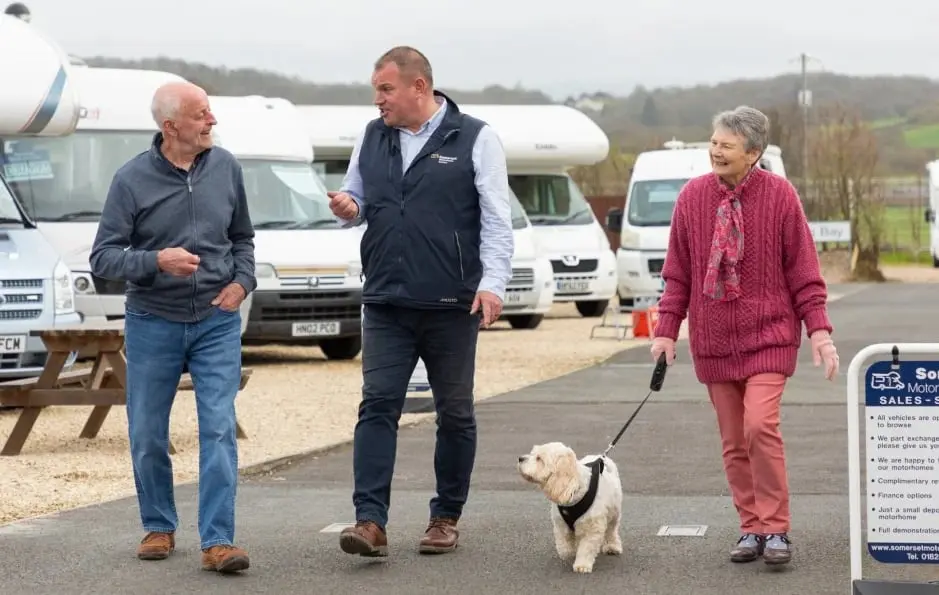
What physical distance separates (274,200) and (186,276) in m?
11.7

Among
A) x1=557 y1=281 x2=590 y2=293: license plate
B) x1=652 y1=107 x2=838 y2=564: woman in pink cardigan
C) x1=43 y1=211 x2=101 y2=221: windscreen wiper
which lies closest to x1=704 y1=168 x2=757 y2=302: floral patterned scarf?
x1=652 y1=107 x2=838 y2=564: woman in pink cardigan

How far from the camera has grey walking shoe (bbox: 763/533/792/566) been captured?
23.3ft

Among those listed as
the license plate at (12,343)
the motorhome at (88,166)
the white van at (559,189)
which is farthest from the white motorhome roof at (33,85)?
the white van at (559,189)

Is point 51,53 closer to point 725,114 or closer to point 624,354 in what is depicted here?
point 624,354

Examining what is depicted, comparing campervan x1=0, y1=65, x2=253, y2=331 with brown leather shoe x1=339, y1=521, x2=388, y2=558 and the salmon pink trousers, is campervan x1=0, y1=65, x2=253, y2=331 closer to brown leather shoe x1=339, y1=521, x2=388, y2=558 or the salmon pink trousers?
brown leather shoe x1=339, y1=521, x2=388, y2=558

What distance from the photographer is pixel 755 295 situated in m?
7.23

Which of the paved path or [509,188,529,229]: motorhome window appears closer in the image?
the paved path

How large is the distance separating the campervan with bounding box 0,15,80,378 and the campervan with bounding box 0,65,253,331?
13 cm

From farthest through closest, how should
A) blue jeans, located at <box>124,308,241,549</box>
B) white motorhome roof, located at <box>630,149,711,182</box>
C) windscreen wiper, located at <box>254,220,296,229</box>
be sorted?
white motorhome roof, located at <box>630,149,711,182</box>
windscreen wiper, located at <box>254,220,296,229</box>
blue jeans, located at <box>124,308,241,549</box>

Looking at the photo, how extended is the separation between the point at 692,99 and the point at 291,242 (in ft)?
243

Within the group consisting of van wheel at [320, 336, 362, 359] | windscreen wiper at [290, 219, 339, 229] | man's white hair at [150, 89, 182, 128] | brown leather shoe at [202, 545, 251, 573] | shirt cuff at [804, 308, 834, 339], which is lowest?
van wheel at [320, 336, 362, 359]

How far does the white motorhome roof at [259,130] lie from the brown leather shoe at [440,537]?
11.6 metres

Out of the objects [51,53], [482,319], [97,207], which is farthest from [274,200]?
[482,319]

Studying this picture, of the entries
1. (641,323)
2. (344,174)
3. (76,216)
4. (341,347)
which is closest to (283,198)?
(341,347)
